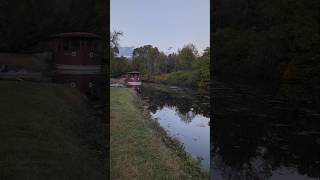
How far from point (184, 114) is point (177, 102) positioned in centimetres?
175

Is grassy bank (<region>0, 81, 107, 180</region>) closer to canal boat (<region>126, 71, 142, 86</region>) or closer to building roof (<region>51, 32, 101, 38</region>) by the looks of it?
building roof (<region>51, 32, 101, 38</region>)

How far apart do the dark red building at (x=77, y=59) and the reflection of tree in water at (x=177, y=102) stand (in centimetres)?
486

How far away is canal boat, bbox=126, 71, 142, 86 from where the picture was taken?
18453mm

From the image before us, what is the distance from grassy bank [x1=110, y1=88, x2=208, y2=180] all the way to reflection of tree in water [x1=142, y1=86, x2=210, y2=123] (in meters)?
3.18

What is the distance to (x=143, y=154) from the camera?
9.76m

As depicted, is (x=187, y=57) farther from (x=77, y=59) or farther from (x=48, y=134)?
(x=48, y=134)

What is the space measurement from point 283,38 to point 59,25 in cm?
894

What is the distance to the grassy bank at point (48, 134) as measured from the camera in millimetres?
7207

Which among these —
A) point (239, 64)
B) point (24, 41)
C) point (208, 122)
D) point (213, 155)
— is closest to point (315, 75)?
point (239, 64)

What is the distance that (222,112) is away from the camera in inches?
651

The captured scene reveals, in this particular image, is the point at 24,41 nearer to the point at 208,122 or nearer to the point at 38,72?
the point at 38,72

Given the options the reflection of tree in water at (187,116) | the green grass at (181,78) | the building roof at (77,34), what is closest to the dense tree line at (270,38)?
the green grass at (181,78)

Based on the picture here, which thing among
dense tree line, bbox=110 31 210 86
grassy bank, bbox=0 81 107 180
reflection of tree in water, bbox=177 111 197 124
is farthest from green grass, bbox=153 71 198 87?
grassy bank, bbox=0 81 107 180

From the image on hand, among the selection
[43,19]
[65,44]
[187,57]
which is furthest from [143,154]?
[187,57]
